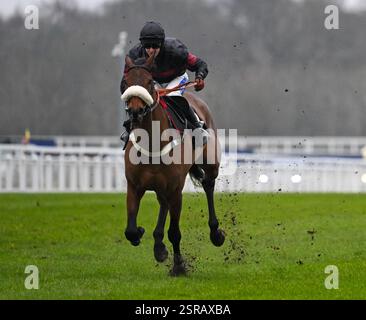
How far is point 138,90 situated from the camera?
9.75 m

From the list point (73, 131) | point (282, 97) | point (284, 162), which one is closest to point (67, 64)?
point (73, 131)

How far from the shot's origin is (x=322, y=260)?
11844 mm

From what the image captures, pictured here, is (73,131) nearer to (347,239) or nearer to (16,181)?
(16,181)

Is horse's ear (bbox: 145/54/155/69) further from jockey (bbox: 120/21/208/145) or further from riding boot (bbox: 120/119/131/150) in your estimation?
riding boot (bbox: 120/119/131/150)

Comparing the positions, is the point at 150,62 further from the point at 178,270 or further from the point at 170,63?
the point at 178,270

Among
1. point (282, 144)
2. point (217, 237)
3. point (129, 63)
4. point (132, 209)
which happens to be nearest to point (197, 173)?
point (217, 237)

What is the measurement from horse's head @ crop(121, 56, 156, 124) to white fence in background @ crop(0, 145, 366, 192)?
41.9 feet

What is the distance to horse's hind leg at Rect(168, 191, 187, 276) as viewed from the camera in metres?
10.6

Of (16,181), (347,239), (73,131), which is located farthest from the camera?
(73,131)

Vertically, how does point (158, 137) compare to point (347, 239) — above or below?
above

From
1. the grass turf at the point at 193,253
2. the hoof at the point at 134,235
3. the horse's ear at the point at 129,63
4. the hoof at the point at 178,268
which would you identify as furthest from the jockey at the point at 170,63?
the grass turf at the point at 193,253

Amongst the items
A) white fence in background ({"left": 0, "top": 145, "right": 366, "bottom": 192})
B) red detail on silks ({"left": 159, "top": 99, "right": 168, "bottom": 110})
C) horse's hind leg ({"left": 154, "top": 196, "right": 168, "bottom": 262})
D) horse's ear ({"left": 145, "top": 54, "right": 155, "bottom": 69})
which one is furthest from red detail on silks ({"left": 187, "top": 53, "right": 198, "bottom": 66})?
white fence in background ({"left": 0, "top": 145, "right": 366, "bottom": 192})

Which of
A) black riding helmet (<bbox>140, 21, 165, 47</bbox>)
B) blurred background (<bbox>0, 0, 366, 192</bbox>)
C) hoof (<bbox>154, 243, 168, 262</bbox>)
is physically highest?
blurred background (<bbox>0, 0, 366, 192</bbox>)
